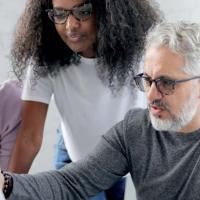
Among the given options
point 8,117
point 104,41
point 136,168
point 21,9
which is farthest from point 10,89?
point 21,9

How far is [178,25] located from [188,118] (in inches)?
9.0

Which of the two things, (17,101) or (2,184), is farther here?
(17,101)

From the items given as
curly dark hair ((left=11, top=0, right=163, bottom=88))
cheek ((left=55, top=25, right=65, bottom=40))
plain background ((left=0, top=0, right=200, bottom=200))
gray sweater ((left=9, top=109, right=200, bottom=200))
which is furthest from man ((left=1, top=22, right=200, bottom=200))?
plain background ((left=0, top=0, right=200, bottom=200))

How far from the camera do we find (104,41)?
126 centimetres

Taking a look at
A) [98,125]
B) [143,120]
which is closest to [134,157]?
[143,120]

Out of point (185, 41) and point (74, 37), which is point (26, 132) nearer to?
point (74, 37)

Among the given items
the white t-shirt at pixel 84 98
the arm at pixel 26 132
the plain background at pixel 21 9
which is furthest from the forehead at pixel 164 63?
the plain background at pixel 21 9

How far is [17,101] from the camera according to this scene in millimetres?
1372

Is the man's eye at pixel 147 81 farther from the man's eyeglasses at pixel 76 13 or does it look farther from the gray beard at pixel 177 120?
the man's eyeglasses at pixel 76 13

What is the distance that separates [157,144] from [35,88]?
1.38 ft

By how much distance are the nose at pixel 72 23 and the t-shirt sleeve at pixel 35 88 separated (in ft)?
0.64

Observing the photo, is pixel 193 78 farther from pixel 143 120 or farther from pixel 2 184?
pixel 2 184

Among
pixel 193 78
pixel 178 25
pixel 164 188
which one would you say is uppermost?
pixel 178 25

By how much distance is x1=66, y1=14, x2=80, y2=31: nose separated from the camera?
3.97ft
